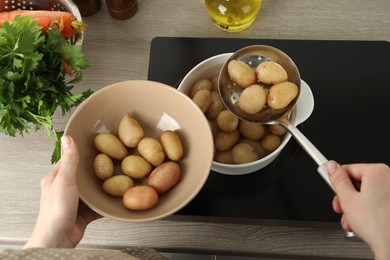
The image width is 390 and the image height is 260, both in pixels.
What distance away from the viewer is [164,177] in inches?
22.0

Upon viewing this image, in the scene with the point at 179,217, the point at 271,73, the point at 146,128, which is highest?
the point at 271,73

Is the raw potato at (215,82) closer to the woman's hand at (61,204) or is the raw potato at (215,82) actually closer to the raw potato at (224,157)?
the raw potato at (224,157)

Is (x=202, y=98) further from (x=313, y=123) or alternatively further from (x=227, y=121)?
(x=313, y=123)

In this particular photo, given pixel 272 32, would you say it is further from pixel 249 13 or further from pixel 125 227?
pixel 125 227

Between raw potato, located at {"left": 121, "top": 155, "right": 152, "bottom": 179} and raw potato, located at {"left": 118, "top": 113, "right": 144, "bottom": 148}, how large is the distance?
0.02 m

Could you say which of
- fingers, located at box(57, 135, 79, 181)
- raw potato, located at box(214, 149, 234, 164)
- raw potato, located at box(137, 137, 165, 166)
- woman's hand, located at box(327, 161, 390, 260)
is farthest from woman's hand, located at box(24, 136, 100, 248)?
woman's hand, located at box(327, 161, 390, 260)

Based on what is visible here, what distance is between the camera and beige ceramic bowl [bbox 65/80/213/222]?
53 cm

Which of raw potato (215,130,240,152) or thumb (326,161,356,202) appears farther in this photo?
raw potato (215,130,240,152)

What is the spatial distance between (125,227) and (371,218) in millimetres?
360

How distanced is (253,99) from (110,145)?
209mm

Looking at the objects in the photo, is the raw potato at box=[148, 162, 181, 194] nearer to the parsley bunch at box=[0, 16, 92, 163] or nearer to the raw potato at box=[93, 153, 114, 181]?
the raw potato at box=[93, 153, 114, 181]

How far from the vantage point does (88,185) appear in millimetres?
551

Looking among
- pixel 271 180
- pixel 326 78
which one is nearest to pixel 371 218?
pixel 271 180

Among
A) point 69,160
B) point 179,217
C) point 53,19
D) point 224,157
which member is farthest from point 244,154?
point 53,19
